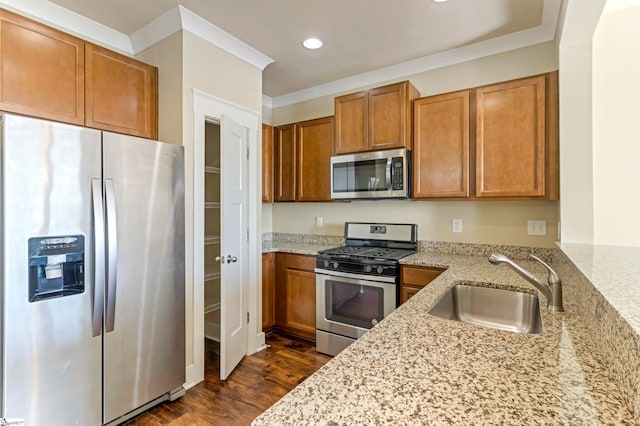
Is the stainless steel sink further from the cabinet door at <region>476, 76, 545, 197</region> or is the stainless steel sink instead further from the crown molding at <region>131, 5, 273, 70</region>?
the crown molding at <region>131, 5, 273, 70</region>

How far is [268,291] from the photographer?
3223 millimetres

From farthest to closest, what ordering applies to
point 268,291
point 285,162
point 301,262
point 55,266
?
1. point 285,162
2. point 268,291
3. point 301,262
4. point 55,266

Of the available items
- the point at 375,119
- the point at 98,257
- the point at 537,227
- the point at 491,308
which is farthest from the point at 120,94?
the point at 537,227

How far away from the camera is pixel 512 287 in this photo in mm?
1616

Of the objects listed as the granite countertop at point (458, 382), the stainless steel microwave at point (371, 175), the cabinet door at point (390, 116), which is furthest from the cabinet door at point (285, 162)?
the granite countertop at point (458, 382)

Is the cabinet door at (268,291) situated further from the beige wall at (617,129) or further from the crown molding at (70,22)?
the beige wall at (617,129)

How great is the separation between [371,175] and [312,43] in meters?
1.21

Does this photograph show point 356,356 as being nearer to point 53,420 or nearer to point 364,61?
point 53,420

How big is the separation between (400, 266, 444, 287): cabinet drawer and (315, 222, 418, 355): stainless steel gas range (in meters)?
0.05

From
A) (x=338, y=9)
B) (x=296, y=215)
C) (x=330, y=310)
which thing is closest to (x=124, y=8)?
(x=338, y=9)

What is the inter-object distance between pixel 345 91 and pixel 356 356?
3078mm

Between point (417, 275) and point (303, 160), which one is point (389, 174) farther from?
point (303, 160)

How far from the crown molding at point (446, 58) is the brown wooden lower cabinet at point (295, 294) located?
1.88m

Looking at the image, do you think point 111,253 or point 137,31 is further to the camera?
point 137,31
